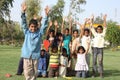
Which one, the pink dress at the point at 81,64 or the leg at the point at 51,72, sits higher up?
the pink dress at the point at 81,64

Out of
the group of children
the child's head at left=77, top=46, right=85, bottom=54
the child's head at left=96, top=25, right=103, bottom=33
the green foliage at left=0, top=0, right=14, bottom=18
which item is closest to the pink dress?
the group of children

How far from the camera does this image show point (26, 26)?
8.80 m

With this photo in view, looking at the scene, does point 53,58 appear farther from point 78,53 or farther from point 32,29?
point 32,29

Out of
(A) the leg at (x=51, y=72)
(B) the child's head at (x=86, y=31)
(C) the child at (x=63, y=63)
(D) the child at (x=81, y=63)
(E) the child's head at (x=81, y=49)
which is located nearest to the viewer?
(A) the leg at (x=51, y=72)

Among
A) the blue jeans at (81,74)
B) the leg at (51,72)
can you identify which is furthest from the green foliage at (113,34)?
the leg at (51,72)

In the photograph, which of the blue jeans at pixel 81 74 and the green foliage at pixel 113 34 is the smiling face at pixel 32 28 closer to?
the blue jeans at pixel 81 74

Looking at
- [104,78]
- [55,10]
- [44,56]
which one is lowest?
[104,78]

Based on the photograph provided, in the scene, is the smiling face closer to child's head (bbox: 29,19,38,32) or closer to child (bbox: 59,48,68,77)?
child's head (bbox: 29,19,38,32)

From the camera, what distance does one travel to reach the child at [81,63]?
491 inches

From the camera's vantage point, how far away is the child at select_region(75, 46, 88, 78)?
12.5 meters

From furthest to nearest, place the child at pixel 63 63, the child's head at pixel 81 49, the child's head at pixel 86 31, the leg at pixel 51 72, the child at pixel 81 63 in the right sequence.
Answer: the child's head at pixel 86 31
the child's head at pixel 81 49
the child at pixel 81 63
the child at pixel 63 63
the leg at pixel 51 72

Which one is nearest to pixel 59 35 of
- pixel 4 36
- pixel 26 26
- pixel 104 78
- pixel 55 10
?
pixel 104 78

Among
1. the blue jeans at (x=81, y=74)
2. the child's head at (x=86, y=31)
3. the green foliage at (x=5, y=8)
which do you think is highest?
the green foliage at (x=5, y=8)

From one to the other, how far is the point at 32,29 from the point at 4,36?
62.7 metres
